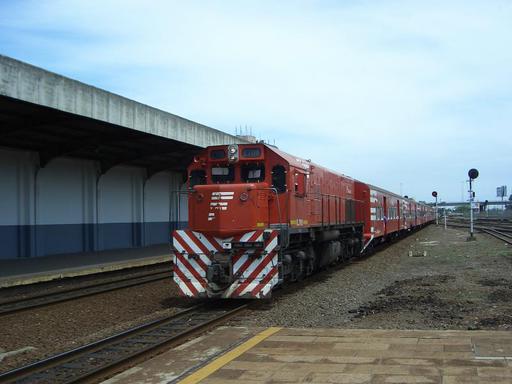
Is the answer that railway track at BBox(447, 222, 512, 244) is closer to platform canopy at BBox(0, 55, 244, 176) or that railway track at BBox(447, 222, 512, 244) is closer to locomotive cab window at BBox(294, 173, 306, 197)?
platform canopy at BBox(0, 55, 244, 176)

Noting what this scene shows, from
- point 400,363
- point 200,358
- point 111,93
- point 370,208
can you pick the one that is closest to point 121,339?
point 200,358

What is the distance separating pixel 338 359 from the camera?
5809mm

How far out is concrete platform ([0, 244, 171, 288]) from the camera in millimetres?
14367

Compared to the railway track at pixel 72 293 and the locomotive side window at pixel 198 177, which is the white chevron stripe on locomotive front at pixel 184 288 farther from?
the railway track at pixel 72 293

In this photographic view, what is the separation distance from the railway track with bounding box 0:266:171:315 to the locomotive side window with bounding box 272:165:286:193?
5.61m

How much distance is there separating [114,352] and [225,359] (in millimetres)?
1824

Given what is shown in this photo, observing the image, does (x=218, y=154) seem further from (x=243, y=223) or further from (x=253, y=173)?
(x=243, y=223)

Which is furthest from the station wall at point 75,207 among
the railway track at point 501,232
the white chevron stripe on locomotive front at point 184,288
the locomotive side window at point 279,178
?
the railway track at point 501,232

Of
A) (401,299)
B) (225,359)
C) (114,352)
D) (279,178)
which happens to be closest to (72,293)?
(279,178)

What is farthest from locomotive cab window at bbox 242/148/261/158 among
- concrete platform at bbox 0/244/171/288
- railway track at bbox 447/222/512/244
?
railway track at bbox 447/222/512/244

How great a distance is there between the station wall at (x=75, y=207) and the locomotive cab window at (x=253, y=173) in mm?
4596

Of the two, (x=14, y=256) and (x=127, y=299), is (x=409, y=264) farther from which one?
(x=14, y=256)

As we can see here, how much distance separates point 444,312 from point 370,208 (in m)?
13.3

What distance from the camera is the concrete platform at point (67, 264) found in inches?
566
